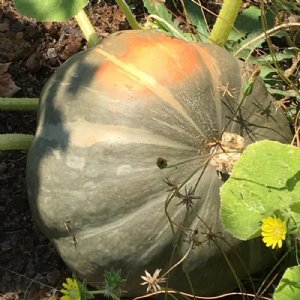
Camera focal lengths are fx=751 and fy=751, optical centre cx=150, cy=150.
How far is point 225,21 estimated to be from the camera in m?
2.40

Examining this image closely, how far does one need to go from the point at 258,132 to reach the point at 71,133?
1.72ft

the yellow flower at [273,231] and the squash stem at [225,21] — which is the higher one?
the squash stem at [225,21]

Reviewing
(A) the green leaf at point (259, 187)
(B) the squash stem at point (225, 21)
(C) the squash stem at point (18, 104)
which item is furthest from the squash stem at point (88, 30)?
(A) the green leaf at point (259, 187)

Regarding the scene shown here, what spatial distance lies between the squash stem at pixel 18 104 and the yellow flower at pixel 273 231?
3.00 feet

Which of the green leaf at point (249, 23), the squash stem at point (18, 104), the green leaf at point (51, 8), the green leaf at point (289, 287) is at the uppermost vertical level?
the green leaf at point (51, 8)

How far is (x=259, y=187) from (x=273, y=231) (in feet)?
0.56

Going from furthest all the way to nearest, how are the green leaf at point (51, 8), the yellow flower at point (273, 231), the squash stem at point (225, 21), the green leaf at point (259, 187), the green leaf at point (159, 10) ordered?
the green leaf at point (159, 10), the squash stem at point (225, 21), the green leaf at point (51, 8), the green leaf at point (259, 187), the yellow flower at point (273, 231)

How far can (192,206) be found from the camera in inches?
78.2

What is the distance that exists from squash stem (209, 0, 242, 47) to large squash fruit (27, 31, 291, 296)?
12.2 inches

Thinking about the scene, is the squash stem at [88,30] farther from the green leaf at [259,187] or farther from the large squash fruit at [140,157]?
the green leaf at [259,187]

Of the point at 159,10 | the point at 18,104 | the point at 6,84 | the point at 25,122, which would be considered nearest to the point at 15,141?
the point at 18,104

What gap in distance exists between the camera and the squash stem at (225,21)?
236cm

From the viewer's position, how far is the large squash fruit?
1985mm

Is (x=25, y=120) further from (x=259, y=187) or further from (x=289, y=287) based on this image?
(x=289, y=287)
